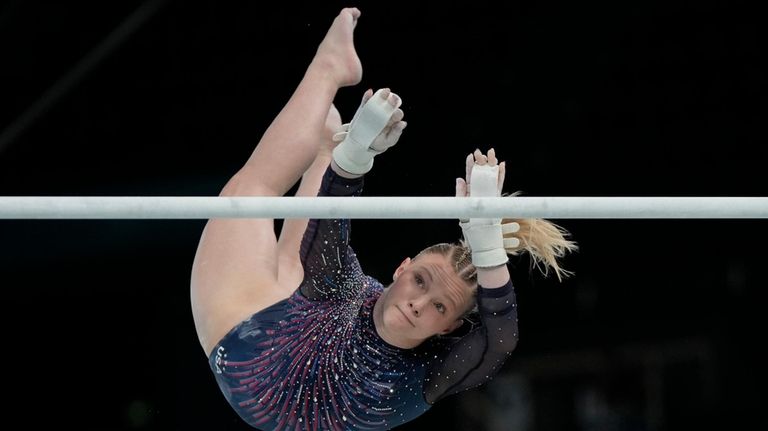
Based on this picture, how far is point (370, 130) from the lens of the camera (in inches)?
99.3

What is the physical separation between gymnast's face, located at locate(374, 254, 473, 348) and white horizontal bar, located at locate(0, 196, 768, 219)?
21.8 inches

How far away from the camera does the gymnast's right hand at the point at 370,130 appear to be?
2.48 meters

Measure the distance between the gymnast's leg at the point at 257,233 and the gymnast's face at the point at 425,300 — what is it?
39 centimetres

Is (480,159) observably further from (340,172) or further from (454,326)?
(454,326)

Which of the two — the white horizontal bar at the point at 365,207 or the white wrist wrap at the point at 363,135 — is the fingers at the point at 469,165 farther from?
the white horizontal bar at the point at 365,207

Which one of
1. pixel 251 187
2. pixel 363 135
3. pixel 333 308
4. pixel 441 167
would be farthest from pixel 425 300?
pixel 441 167

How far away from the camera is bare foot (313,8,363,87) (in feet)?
9.87

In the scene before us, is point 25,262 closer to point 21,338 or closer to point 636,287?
point 21,338

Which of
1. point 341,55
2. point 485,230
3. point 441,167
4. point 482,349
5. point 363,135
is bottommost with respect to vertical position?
point 482,349

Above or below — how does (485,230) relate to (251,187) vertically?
below

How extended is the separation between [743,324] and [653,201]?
2.15 m

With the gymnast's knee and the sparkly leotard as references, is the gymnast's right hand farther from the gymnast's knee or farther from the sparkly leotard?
→ the gymnast's knee

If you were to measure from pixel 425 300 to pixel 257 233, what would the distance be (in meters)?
0.56

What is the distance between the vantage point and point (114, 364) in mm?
4043
